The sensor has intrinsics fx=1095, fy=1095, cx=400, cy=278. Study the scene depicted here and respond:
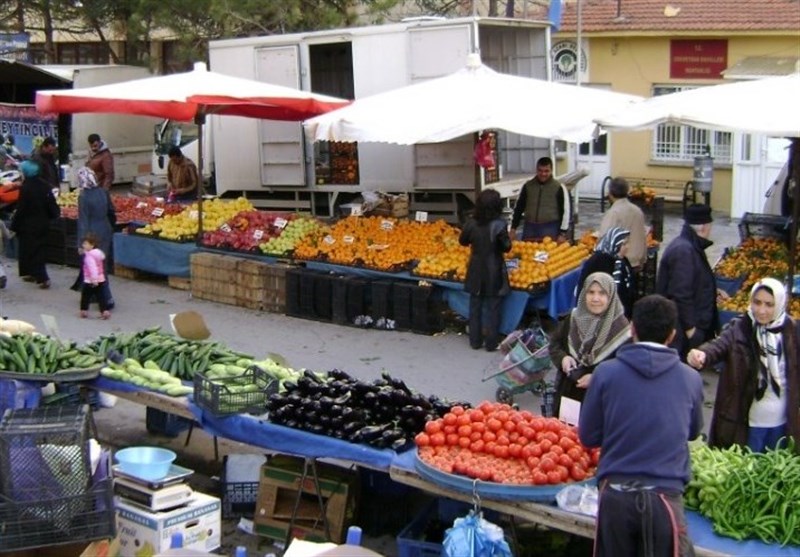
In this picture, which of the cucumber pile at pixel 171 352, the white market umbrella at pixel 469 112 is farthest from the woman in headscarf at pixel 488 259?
the cucumber pile at pixel 171 352

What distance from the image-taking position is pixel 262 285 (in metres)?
13.3

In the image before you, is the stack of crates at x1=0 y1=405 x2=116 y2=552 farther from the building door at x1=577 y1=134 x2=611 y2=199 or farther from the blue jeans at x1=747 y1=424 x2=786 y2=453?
the building door at x1=577 y1=134 x2=611 y2=199

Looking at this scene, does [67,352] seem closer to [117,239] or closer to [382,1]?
[117,239]

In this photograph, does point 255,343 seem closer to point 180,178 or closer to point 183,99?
point 183,99

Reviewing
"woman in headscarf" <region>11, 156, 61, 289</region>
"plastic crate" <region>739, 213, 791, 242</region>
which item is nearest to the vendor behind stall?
"woman in headscarf" <region>11, 156, 61, 289</region>

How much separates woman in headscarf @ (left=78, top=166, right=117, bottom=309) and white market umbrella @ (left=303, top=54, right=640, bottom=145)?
10.7 feet

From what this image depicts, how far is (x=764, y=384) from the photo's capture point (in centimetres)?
640

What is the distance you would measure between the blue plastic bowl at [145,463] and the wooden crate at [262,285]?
6577mm

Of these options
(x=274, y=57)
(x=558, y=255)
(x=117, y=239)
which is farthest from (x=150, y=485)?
(x=274, y=57)

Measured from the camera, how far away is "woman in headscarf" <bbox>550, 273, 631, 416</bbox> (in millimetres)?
6516

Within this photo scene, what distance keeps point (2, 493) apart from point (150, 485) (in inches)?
32.5

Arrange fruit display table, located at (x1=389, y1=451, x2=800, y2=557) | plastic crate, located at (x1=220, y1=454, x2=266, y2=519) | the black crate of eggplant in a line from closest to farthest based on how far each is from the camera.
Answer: fruit display table, located at (x1=389, y1=451, x2=800, y2=557) < the black crate of eggplant < plastic crate, located at (x1=220, y1=454, x2=266, y2=519)

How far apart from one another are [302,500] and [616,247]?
4.00 m

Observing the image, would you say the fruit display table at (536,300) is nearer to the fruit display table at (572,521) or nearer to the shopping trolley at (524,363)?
the shopping trolley at (524,363)
